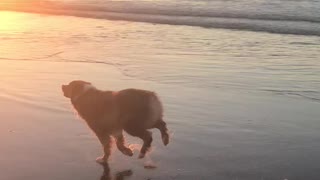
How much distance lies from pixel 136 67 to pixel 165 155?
19.4 feet

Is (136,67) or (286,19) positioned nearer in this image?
(136,67)

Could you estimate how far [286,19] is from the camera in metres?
21.9

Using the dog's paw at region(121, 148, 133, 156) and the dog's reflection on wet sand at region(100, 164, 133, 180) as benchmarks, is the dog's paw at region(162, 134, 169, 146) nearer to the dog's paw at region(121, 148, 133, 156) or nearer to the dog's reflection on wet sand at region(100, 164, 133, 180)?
the dog's paw at region(121, 148, 133, 156)

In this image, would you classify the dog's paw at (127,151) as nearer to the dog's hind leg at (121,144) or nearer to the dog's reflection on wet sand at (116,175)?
the dog's hind leg at (121,144)

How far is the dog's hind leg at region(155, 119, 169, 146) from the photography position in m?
6.80

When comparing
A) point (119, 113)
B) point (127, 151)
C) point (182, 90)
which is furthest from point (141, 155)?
point (182, 90)

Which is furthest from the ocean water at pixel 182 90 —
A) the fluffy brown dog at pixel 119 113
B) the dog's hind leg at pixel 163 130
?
the fluffy brown dog at pixel 119 113

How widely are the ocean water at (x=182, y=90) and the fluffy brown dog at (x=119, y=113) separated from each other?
271mm

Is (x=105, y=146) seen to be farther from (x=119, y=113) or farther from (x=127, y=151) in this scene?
(x=119, y=113)

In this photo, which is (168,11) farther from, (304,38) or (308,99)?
(308,99)

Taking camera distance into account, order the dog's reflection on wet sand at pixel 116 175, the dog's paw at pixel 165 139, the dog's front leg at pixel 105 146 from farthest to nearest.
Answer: the dog's paw at pixel 165 139
the dog's front leg at pixel 105 146
the dog's reflection on wet sand at pixel 116 175

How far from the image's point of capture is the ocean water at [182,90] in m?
6.57

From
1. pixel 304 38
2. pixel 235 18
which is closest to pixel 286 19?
pixel 235 18

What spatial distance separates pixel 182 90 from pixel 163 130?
352 cm
